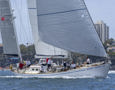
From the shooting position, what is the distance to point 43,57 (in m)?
38.1

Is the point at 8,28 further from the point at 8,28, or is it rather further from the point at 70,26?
the point at 70,26

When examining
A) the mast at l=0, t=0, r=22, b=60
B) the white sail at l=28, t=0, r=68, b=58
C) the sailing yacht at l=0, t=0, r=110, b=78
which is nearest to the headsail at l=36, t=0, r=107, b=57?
the sailing yacht at l=0, t=0, r=110, b=78

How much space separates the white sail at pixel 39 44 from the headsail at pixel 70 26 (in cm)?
105

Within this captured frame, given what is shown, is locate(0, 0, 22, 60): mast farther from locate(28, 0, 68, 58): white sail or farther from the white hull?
the white hull

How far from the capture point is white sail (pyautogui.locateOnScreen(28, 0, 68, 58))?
37103 mm

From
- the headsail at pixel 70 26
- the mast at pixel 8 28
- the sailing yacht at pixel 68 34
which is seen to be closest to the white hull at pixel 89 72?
the sailing yacht at pixel 68 34

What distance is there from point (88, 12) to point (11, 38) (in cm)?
936

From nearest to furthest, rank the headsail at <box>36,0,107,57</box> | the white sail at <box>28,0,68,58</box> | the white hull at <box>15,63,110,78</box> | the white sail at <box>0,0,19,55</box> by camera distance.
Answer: the headsail at <box>36,0,107,57</box>, the white hull at <box>15,63,110,78</box>, the white sail at <box>28,0,68,58</box>, the white sail at <box>0,0,19,55</box>

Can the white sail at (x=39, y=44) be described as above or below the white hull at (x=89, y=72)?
above

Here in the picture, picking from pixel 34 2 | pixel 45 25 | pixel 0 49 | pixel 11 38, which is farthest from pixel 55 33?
pixel 0 49

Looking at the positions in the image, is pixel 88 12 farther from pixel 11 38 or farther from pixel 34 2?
pixel 11 38

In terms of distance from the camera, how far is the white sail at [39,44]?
37.1 metres

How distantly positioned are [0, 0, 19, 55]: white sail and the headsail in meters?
5.05

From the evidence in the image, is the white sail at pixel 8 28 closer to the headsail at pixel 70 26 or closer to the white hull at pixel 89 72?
the headsail at pixel 70 26
